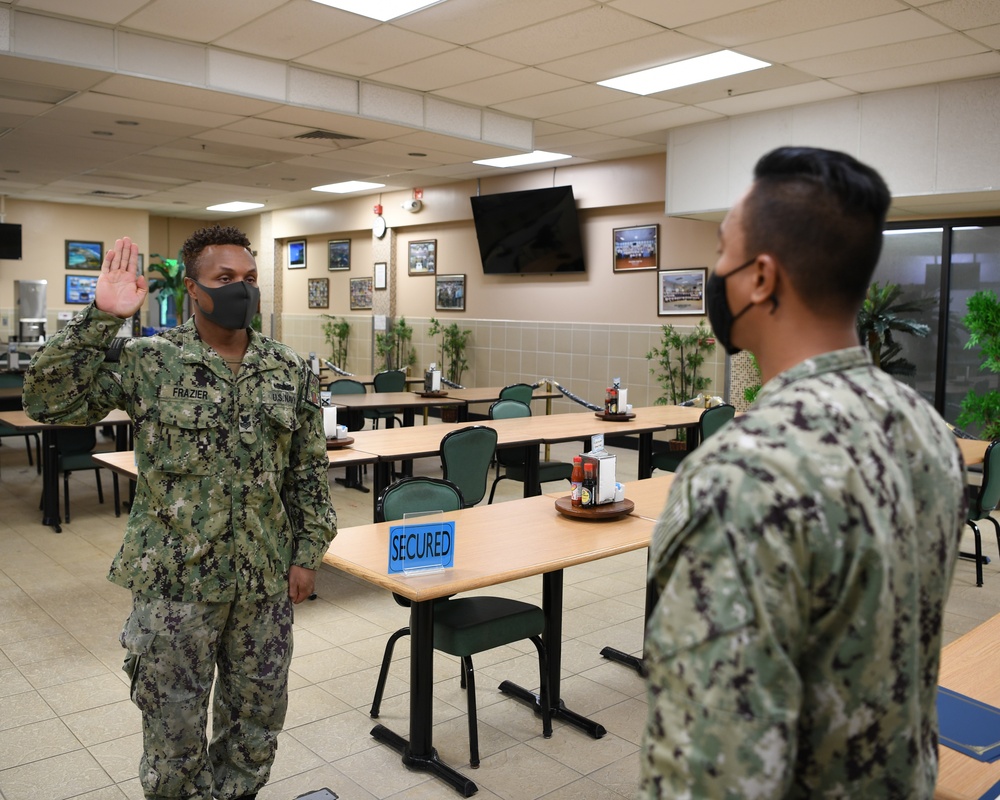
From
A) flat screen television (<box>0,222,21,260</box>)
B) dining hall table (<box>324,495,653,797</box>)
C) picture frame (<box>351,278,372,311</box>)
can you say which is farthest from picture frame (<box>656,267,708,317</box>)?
flat screen television (<box>0,222,21,260</box>)

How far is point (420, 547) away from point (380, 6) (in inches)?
156

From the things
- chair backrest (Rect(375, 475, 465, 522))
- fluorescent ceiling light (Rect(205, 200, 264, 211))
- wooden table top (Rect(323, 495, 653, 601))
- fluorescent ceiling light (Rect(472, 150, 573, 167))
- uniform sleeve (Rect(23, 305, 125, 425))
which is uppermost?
fluorescent ceiling light (Rect(472, 150, 573, 167))

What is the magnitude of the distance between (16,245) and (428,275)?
6.49m

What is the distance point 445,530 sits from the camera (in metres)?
2.84

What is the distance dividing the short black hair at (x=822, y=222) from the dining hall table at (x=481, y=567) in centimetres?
182

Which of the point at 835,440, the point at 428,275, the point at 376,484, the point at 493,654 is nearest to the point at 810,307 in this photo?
the point at 835,440

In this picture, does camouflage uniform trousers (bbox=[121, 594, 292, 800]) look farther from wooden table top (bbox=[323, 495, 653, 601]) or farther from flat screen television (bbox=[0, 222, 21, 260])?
flat screen television (bbox=[0, 222, 21, 260])

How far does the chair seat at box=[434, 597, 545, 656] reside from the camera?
3.03 metres

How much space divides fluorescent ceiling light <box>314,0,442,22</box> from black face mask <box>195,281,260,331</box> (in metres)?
3.66

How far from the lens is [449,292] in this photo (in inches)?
498

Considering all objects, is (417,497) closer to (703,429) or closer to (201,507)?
(201,507)

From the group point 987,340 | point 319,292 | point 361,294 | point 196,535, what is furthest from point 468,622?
point 319,292

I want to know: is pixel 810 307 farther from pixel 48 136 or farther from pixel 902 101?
pixel 48 136

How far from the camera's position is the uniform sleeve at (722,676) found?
887mm
